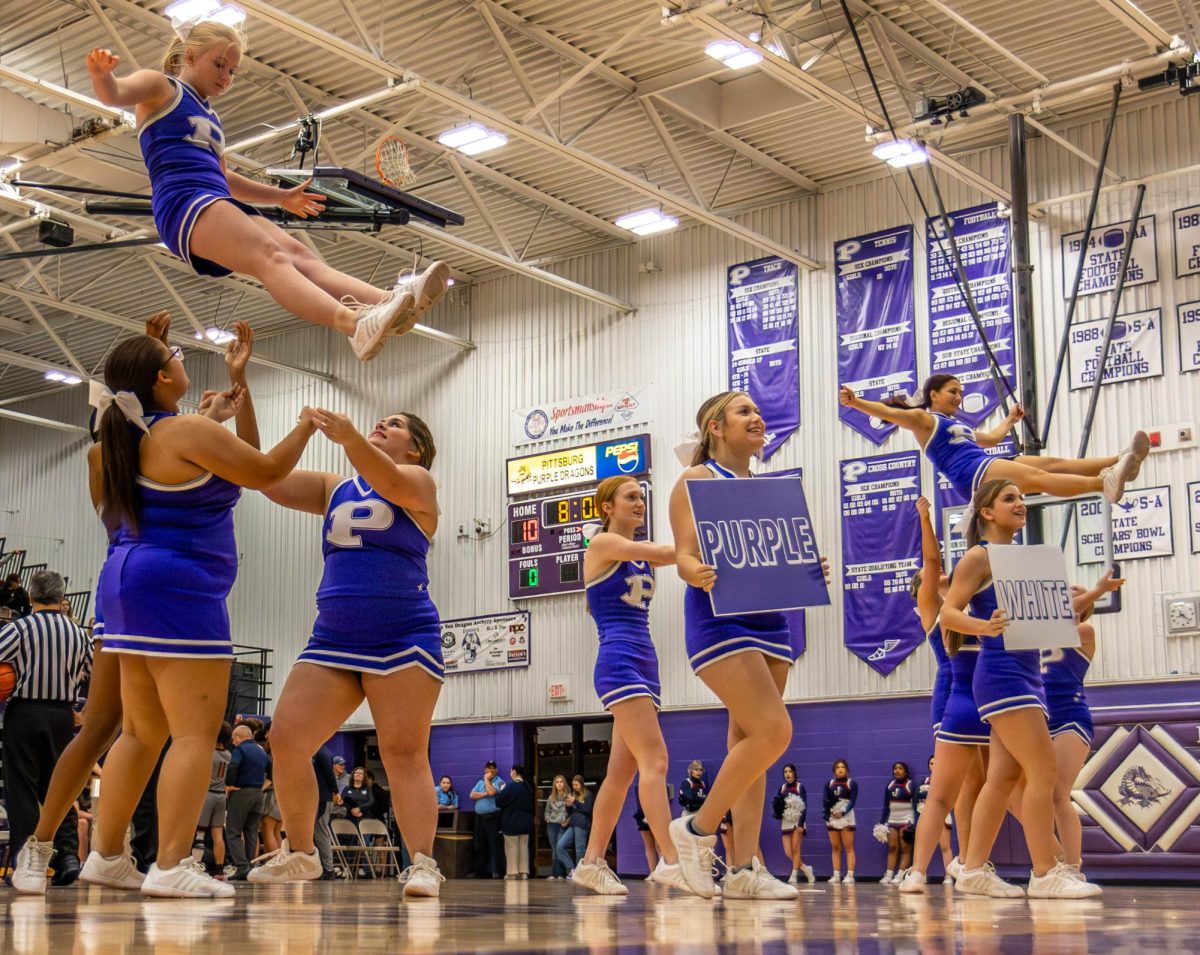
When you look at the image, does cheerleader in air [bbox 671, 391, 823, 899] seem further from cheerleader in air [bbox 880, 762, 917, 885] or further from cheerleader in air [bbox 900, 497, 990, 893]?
cheerleader in air [bbox 880, 762, 917, 885]

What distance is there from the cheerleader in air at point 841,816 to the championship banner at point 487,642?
5666 millimetres

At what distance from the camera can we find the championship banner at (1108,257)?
16750 mm

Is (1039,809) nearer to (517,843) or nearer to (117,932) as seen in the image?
(117,932)

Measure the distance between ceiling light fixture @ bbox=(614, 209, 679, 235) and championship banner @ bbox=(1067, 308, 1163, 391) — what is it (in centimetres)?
550

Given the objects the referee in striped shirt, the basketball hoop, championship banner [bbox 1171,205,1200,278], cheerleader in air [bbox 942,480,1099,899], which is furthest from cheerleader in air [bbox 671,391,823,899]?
championship banner [bbox 1171,205,1200,278]

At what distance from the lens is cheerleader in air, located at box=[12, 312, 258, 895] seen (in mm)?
5012

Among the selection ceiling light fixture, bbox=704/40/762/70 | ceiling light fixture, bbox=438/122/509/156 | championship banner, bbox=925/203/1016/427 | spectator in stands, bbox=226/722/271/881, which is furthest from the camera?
championship banner, bbox=925/203/1016/427

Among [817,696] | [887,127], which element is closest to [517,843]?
[817,696]

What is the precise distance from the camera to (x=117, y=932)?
2.95m

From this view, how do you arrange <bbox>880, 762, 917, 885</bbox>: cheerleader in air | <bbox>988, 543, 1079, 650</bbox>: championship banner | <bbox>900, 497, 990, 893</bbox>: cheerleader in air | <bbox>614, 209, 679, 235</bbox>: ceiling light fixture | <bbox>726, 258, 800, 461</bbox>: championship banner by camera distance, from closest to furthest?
<bbox>988, 543, 1079, 650</bbox>: championship banner
<bbox>900, 497, 990, 893</bbox>: cheerleader in air
<bbox>880, 762, 917, 885</bbox>: cheerleader in air
<bbox>614, 209, 679, 235</bbox>: ceiling light fixture
<bbox>726, 258, 800, 461</bbox>: championship banner

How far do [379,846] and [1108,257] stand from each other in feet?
42.6

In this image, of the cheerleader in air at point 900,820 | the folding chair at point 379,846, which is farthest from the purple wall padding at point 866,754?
the folding chair at point 379,846

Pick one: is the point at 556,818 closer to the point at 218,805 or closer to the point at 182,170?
the point at 218,805

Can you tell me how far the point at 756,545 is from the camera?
5703 millimetres
